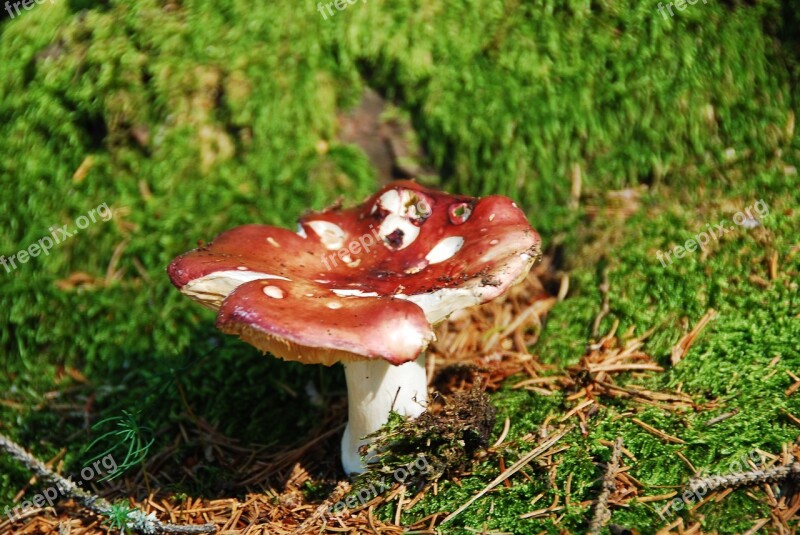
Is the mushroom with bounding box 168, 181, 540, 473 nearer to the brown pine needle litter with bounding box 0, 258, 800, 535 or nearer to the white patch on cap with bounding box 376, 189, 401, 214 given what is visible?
the white patch on cap with bounding box 376, 189, 401, 214

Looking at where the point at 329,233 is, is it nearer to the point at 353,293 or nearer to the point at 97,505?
the point at 353,293

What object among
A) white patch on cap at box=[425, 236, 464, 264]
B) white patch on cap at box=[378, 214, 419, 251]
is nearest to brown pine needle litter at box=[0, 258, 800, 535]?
white patch on cap at box=[425, 236, 464, 264]

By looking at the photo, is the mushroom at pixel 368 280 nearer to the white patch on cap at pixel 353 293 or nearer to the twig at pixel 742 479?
the white patch on cap at pixel 353 293

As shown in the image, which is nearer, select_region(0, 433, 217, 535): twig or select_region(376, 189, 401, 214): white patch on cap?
select_region(0, 433, 217, 535): twig

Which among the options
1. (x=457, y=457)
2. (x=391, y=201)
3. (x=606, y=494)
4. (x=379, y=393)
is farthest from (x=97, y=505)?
(x=606, y=494)

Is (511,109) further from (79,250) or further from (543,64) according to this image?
(79,250)

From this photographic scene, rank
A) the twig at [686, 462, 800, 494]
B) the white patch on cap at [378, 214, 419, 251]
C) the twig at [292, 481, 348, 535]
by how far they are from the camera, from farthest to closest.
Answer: the white patch on cap at [378, 214, 419, 251]
the twig at [292, 481, 348, 535]
the twig at [686, 462, 800, 494]

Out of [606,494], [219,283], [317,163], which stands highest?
[219,283]
